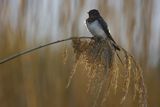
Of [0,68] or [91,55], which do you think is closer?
[91,55]

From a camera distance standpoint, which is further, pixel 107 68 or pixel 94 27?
pixel 94 27

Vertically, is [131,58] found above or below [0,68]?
above

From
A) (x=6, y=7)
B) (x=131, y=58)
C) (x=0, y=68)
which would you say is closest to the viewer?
(x=131, y=58)

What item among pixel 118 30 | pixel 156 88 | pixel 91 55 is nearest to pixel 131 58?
pixel 91 55

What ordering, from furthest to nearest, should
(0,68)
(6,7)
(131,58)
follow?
(0,68) → (6,7) → (131,58)

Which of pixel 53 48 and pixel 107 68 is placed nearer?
pixel 107 68

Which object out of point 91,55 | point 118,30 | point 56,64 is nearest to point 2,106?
point 56,64

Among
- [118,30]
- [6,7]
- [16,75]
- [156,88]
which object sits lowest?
[156,88]

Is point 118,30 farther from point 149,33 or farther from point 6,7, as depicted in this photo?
point 6,7

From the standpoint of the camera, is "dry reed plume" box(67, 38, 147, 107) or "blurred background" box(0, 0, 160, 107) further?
"blurred background" box(0, 0, 160, 107)

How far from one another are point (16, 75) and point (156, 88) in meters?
0.74

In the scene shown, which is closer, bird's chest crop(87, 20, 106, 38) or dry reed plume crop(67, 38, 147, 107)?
dry reed plume crop(67, 38, 147, 107)

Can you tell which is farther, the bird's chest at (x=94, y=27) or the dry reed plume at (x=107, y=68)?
the bird's chest at (x=94, y=27)

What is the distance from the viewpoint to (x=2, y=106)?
2350mm
